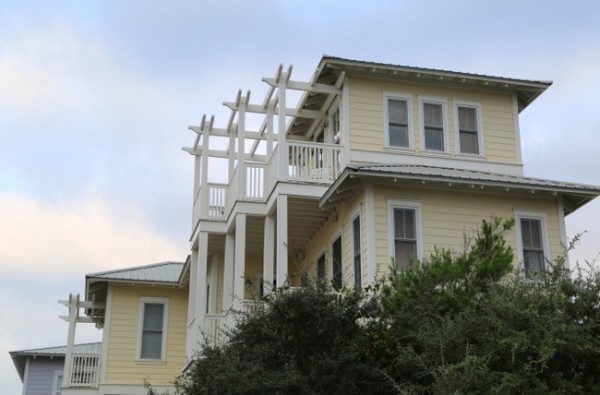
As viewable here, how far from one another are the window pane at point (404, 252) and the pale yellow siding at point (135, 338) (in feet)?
45.4

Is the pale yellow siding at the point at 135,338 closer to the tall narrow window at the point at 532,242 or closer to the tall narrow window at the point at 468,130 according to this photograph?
the tall narrow window at the point at 468,130

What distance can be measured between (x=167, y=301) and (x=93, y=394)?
4.29 metres

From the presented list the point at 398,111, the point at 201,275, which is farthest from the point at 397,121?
the point at 201,275

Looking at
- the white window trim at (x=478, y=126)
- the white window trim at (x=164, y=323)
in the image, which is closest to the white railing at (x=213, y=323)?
the white window trim at (x=164, y=323)

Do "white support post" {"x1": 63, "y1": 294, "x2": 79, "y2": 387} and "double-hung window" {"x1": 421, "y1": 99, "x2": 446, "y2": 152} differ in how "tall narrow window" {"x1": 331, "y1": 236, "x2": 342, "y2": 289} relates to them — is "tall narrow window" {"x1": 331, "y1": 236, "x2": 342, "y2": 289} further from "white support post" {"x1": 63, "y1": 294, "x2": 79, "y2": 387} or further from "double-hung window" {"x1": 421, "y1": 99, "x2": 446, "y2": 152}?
"white support post" {"x1": 63, "y1": 294, "x2": 79, "y2": 387}

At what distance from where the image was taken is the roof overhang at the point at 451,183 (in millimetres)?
20219

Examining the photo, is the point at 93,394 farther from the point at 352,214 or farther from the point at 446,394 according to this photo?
the point at 446,394

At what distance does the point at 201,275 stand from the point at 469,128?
29.8 feet

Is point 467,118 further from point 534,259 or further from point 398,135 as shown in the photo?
point 534,259

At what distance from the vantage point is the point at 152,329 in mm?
32719

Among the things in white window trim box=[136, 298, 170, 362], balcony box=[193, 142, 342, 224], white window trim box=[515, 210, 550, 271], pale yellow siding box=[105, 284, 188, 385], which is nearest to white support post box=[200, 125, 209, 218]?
balcony box=[193, 142, 342, 224]

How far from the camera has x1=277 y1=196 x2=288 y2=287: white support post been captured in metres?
21.3

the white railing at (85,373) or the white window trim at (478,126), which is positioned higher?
the white window trim at (478,126)

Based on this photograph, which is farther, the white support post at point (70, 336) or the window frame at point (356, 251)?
the white support post at point (70, 336)
